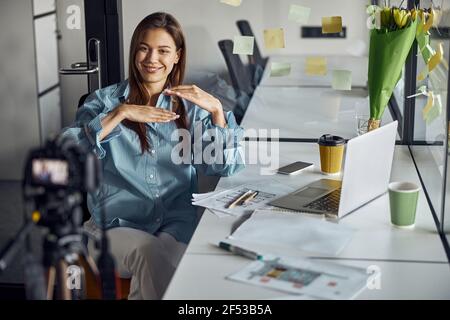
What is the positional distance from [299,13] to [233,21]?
0.83 feet

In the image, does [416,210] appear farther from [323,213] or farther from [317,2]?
[317,2]

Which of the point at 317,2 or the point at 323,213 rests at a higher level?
the point at 317,2

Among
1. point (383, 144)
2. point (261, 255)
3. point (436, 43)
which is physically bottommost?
point (261, 255)

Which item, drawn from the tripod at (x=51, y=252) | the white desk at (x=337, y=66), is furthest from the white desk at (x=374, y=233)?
the white desk at (x=337, y=66)

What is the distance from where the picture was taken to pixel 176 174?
2.56 m

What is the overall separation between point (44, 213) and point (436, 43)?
1512 millimetres

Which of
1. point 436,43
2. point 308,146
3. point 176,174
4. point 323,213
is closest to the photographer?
point 323,213

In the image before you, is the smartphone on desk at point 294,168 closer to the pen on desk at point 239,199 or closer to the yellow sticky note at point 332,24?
the pen on desk at point 239,199

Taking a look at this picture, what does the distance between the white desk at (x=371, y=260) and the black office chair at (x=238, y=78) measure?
1064 millimetres

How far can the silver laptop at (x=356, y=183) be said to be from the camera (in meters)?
2.03

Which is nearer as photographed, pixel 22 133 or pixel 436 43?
pixel 436 43

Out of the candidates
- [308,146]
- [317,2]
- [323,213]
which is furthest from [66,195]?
[317,2]

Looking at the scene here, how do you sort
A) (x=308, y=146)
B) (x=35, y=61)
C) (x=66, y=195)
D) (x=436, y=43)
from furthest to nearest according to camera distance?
(x=35, y=61), (x=308, y=146), (x=436, y=43), (x=66, y=195)

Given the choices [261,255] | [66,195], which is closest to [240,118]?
[261,255]
